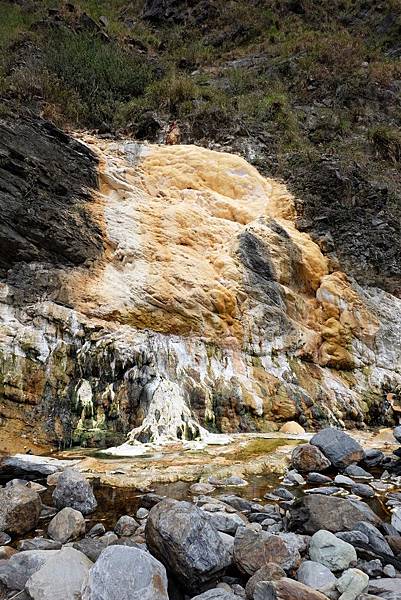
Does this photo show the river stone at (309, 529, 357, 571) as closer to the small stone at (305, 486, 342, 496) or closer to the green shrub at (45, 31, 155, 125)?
the small stone at (305, 486, 342, 496)

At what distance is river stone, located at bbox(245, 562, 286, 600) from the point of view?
2.67 meters

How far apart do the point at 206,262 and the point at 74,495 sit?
22.4ft

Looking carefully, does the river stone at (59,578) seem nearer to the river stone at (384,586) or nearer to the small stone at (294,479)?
the river stone at (384,586)

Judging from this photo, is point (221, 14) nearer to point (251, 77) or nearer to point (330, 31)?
point (330, 31)

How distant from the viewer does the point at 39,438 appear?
6648 millimetres

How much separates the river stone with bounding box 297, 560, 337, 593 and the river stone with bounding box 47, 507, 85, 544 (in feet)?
5.69

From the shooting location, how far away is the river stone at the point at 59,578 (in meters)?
2.47

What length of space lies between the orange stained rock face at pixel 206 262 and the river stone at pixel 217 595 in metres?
6.13

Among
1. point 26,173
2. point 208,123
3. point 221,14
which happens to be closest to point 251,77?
point 208,123

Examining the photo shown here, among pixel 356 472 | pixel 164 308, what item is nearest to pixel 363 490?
pixel 356 472

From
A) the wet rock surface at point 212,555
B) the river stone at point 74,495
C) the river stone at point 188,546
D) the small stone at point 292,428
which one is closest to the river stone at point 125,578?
the wet rock surface at point 212,555

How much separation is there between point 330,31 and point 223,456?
26091 mm

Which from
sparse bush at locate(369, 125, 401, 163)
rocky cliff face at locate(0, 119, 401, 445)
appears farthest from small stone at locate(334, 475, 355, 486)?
sparse bush at locate(369, 125, 401, 163)

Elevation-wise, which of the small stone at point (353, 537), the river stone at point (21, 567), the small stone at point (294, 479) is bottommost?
the small stone at point (294, 479)
